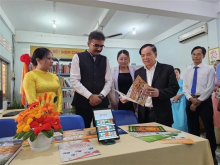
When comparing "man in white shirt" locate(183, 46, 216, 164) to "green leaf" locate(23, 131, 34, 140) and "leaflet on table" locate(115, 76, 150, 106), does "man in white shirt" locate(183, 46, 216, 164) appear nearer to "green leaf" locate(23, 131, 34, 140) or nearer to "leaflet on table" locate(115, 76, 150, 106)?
"leaflet on table" locate(115, 76, 150, 106)

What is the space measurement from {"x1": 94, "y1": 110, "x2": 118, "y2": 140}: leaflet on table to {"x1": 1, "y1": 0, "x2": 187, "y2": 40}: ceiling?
351 cm

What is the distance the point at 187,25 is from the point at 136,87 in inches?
166

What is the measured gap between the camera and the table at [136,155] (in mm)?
717

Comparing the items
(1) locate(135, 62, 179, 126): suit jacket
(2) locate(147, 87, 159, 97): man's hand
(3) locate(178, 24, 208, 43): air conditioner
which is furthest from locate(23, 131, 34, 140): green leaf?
(3) locate(178, 24, 208, 43): air conditioner

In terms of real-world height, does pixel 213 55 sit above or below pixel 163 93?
above

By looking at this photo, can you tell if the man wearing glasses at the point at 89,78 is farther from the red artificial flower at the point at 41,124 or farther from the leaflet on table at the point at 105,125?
the red artificial flower at the point at 41,124

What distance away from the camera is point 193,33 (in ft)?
14.1

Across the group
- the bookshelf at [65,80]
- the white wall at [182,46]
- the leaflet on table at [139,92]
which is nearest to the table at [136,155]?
the leaflet on table at [139,92]

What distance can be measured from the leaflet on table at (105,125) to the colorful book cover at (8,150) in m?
0.43

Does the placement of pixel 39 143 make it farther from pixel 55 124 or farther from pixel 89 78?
pixel 89 78

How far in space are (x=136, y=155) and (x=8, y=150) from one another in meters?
0.64

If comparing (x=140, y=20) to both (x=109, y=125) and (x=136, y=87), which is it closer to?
(x=136, y=87)

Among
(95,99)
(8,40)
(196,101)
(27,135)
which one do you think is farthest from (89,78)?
(8,40)

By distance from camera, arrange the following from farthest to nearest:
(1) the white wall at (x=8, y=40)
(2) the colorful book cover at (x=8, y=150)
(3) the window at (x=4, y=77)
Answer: (3) the window at (x=4, y=77) → (1) the white wall at (x=8, y=40) → (2) the colorful book cover at (x=8, y=150)
